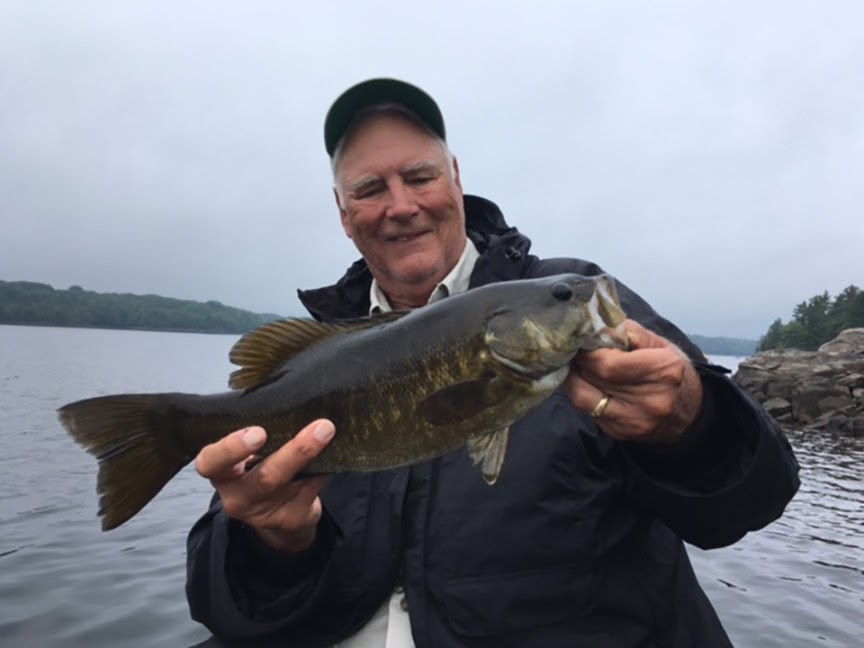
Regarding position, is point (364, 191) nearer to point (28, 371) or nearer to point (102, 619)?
point (102, 619)

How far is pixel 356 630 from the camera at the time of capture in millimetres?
3729

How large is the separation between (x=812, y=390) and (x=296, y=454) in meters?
34.0

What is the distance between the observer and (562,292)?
9.32 ft

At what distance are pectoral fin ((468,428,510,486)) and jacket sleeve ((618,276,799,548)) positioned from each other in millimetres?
572

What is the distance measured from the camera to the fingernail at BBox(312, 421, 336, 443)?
2855 mm

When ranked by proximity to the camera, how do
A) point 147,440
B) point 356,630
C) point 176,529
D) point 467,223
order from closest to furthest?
1. point 147,440
2. point 356,630
3. point 467,223
4. point 176,529

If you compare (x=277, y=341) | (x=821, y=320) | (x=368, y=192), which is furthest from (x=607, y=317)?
(x=821, y=320)

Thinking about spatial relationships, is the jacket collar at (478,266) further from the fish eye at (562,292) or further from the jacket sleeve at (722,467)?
the jacket sleeve at (722,467)

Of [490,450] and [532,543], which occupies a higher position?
[490,450]

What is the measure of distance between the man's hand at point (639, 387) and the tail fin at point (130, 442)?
1.85 metres

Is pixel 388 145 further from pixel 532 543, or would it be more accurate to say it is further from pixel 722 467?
pixel 722 467

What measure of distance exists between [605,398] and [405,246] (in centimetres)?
237

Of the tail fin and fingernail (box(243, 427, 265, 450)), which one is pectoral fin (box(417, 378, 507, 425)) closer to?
fingernail (box(243, 427, 265, 450))

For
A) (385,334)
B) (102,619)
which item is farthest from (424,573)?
(102,619)
